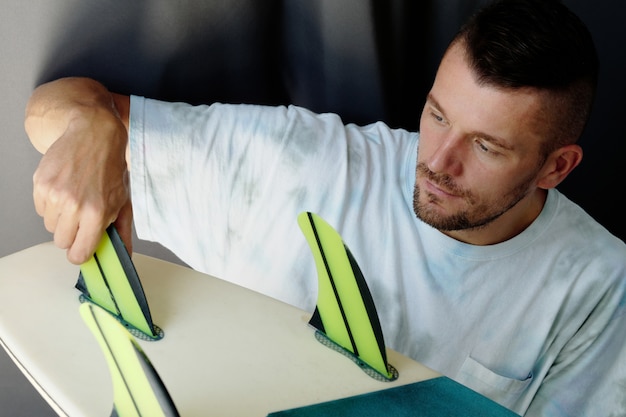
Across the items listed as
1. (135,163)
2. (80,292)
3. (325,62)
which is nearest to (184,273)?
(80,292)

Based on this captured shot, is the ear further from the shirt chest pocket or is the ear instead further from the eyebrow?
the shirt chest pocket

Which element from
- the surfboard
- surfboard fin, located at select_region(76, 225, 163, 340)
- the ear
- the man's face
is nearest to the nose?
the man's face

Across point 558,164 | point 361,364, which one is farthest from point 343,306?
point 558,164

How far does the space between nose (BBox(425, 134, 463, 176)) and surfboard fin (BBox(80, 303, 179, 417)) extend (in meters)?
0.42

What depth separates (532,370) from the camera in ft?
3.11

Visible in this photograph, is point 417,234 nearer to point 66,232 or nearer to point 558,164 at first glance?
point 558,164

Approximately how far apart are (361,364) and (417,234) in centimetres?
32

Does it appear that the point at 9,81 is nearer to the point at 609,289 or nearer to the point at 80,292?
the point at 80,292

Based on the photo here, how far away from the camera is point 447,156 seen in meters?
0.82

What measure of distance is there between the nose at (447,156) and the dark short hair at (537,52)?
7 cm

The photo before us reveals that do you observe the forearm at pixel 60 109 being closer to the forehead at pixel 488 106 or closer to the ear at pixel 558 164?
the forehead at pixel 488 106

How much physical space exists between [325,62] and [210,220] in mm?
270

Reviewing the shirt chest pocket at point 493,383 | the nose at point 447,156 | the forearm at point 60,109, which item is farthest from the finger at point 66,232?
the shirt chest pocket at point 493,383

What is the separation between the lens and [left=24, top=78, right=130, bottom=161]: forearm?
777 mm
